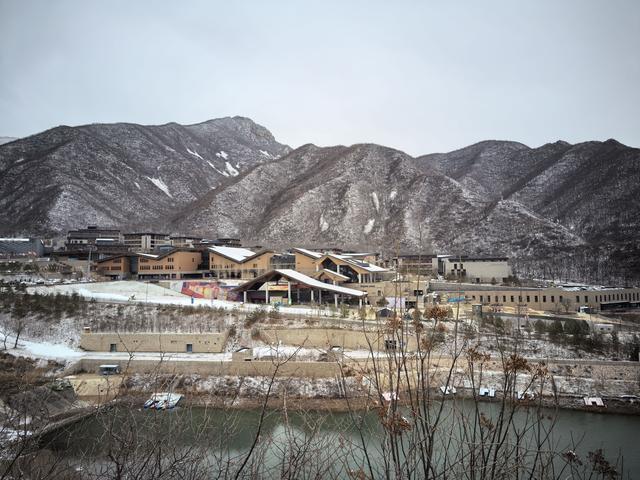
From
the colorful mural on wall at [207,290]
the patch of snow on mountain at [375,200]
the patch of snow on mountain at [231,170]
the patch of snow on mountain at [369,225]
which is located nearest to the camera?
the colorful mural on wall at [207,290]

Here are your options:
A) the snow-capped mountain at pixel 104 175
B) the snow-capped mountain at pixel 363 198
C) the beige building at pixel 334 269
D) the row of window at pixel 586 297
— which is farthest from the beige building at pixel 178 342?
the snow-capped mountain at pixel 104 175

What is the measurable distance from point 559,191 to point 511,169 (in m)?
20.4

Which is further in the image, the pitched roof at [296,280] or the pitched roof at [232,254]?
the pitched roof at [232,254]

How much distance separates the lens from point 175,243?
134ft

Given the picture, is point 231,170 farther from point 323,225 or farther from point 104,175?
point 323,225

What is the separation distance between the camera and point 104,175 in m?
68.8

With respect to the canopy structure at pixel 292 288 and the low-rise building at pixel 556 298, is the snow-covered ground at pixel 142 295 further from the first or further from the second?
the low-rise building at pixel 556 298

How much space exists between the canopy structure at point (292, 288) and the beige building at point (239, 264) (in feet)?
15.0

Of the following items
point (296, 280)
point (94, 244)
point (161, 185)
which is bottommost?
point (296, 280)

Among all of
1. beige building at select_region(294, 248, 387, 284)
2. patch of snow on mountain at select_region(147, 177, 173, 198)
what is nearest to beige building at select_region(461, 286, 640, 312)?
beige building at select_region(294, 248, 387, 284)

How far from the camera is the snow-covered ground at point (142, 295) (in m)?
19.8

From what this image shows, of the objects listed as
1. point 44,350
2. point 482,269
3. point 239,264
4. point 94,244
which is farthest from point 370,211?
point 44,350

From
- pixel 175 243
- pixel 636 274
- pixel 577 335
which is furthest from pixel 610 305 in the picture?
pixel 175 243

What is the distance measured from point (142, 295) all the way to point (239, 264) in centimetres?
718
